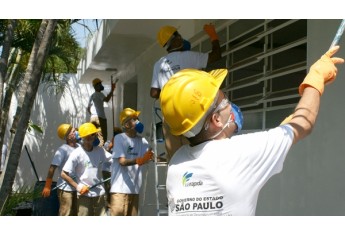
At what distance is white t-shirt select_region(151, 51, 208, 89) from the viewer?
520cm

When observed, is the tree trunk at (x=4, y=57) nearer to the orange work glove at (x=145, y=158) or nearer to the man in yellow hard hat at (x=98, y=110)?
the orange work glove at (x=145, y=158)

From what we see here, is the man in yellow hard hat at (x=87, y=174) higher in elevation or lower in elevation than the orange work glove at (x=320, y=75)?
higher

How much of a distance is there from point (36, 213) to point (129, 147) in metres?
3.35

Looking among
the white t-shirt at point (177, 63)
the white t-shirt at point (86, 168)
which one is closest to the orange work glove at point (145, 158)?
the white t-shirt at point (86, 168)

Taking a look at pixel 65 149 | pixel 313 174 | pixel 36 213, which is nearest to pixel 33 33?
pixel 65 149

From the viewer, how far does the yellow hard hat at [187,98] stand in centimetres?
207

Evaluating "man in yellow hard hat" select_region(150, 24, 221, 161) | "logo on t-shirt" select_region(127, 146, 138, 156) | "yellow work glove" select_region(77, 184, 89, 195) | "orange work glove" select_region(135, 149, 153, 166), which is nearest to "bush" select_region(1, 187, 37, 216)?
"yellow work glove" select_region(77, 184, 89, 195)

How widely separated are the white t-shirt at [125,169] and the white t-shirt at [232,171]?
4282 mm

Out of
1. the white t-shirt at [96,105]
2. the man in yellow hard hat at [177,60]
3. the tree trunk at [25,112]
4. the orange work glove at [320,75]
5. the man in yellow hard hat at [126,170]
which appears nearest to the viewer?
the orange work glove at [320,75]

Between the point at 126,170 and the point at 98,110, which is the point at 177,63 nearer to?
the point at 126,170

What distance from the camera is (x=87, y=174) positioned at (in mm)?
6812

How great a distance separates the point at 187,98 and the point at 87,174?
497 cm

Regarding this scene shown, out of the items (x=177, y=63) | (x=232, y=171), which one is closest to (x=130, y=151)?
(x=177, y=63)

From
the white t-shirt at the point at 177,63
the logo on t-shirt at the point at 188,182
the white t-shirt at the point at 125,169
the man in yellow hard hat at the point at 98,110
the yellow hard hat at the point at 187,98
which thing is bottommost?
the logo on t-shirt at the point at 188,182
